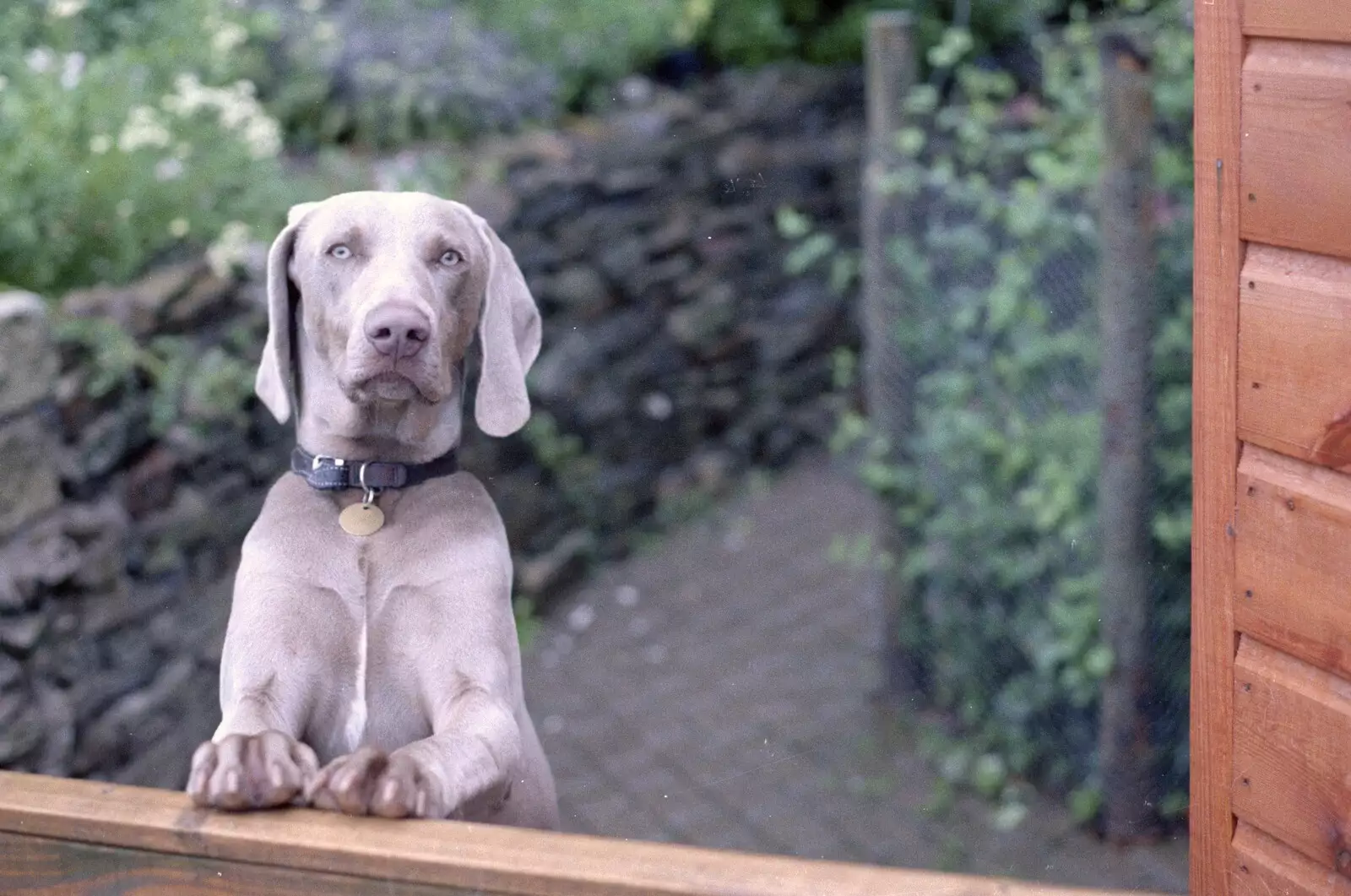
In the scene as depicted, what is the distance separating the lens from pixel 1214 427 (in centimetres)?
163

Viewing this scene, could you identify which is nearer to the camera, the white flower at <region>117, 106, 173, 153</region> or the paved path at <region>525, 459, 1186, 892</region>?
the white flower at <region>117, 106, 173, 153</region>

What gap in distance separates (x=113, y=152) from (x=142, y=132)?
118 mm

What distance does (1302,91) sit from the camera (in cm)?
145

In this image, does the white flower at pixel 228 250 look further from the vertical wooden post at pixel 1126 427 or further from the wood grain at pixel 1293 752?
the wood grain at pixel 1293 752

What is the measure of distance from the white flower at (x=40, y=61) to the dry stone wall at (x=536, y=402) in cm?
58

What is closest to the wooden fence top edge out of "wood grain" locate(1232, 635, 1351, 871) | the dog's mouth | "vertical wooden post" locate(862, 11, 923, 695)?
"wood grain" locate(1232, 635, 1351, 871)

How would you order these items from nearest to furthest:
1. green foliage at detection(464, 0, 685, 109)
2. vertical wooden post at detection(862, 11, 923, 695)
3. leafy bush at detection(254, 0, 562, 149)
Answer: vertical wooden post at detection(862, 11, 923, 695) → leafy bush at detection(254, 0, 562, 149) → green foliage at detection(464, 0, 685, 109)

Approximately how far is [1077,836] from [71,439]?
2.73m

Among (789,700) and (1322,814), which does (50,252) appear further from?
(1322,814)

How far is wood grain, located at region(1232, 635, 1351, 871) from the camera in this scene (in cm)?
153

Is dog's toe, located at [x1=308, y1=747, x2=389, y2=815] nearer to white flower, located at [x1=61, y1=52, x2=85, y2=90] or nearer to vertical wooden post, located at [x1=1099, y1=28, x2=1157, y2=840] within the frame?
white flower, located at [x1=61, y1=52, x2=85, y2=90]

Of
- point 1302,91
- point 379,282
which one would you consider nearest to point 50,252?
point 379,282

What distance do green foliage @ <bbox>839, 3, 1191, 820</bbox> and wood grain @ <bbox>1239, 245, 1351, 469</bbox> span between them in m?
2.30

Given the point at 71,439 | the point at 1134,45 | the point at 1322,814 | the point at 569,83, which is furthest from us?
the point at 569,83
